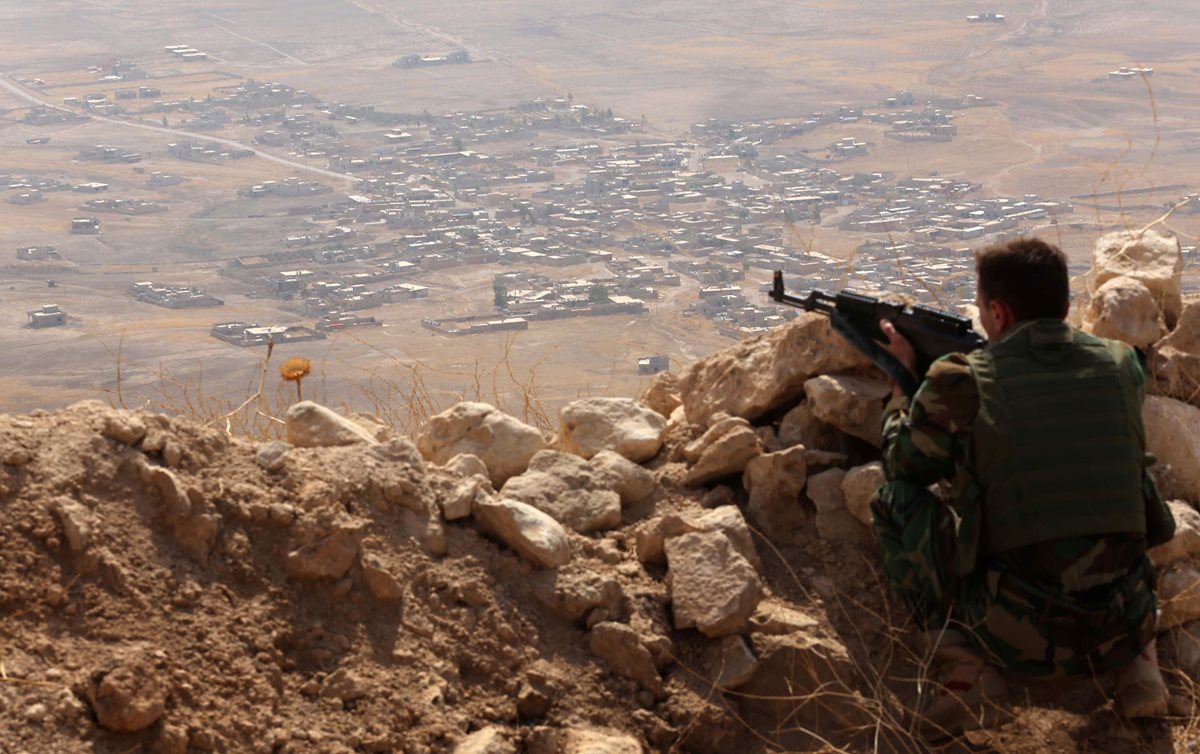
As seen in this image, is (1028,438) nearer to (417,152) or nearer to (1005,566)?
(1005,566)

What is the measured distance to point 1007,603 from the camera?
3.38 meters

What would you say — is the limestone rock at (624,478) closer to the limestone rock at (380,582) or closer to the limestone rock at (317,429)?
the limestone rock at (317,429)

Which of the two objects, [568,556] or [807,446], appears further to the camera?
[807,446]

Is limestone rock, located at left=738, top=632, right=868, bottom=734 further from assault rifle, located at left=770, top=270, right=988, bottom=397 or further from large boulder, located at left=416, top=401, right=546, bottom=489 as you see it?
large boulder, located at left=416, top=401, right=546, bottom=489

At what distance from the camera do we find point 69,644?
3027mm

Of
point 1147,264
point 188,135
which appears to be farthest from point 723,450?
point 188,135

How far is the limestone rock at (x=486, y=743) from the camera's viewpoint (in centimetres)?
322

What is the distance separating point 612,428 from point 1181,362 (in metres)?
2.08

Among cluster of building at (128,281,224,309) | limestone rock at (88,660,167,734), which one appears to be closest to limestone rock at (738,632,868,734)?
limestone rock at (88,660,167,734)

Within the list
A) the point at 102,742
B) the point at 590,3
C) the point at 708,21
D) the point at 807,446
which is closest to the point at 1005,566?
the point at 807,446

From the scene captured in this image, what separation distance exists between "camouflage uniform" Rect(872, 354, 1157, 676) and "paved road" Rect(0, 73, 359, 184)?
3104 cm

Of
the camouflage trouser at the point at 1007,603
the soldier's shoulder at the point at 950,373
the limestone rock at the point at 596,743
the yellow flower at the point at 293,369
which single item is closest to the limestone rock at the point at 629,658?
the limestone rock at the point at 596,743

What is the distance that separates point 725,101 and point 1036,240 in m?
38.7

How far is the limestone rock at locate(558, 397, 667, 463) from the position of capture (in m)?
4.77
